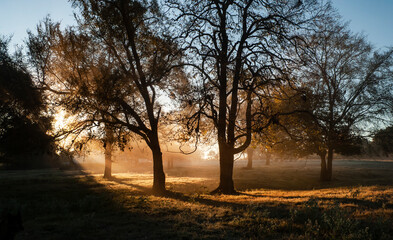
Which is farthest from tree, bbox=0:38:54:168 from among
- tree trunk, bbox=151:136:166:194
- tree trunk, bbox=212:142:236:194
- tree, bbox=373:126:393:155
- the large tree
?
tree, bbox=373:126:393:155

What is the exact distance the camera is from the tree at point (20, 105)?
58.4ft

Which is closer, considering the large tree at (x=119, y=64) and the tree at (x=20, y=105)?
the large tree at (x=119, y=64)

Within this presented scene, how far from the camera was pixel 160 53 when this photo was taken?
52.8ft

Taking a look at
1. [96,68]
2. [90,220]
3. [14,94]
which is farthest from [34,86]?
[90,220]

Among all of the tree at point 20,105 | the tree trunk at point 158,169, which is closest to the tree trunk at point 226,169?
the tree trunk at point 158,169

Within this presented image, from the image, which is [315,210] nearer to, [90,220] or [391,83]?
[90,220]

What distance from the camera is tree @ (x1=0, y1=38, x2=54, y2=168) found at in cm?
1780

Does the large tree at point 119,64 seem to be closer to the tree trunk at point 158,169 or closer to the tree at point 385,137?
the tree trunk at point 158,169

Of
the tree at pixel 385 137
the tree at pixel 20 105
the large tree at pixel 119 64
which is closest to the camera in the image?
the large tree at pixel 119 64

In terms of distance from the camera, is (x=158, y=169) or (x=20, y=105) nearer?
(x=158, y=169)

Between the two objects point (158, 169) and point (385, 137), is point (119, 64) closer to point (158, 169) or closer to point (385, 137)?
point (158, 169)

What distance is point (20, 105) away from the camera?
63.2 feet

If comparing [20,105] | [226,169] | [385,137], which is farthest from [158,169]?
[385,137]

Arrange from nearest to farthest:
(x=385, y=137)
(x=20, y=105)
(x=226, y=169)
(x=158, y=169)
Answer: (x=226, y=169) < (x=158, y=169) < (x=20, y=105) < (x=385, y=137)
